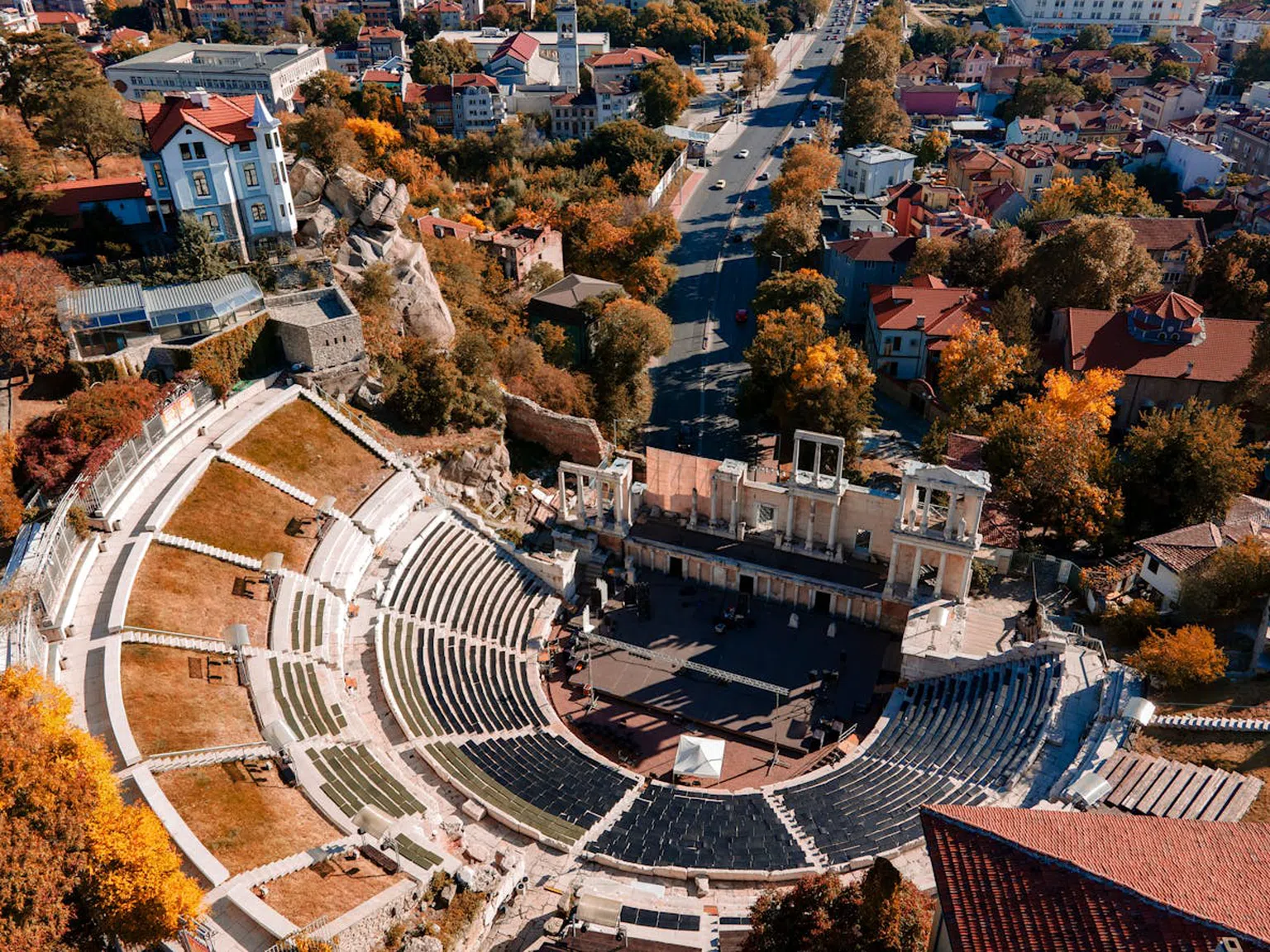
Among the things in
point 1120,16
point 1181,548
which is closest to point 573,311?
point 1181,548

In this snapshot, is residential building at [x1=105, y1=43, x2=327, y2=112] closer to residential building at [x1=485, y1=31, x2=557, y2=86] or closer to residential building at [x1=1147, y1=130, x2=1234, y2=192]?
residential building at [x1=485, y1=31, x2=557, y2=86]

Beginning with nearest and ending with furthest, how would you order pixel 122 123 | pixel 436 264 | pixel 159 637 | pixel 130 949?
pixel 130 949
pixel 159 637
pixel 122 123
pixel 436 264

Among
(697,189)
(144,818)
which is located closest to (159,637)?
(144,818)

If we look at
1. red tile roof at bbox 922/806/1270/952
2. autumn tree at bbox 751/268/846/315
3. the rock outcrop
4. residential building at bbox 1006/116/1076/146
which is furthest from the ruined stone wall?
residential building at bbox 1006/116/1076/146

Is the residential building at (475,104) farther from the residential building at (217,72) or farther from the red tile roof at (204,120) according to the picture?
the red tile roof at (204,120)

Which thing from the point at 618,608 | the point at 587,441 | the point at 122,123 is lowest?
the point at 618,608

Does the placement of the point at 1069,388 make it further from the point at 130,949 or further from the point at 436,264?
the point at 130,949
